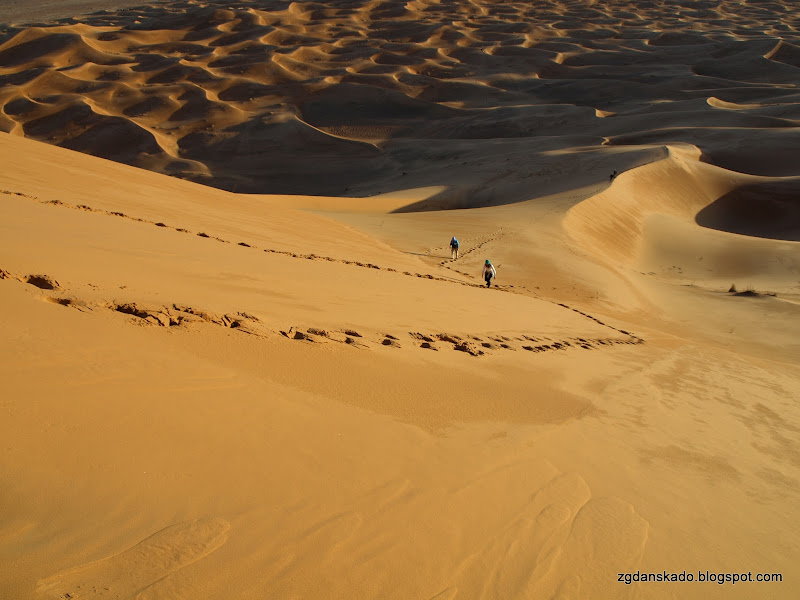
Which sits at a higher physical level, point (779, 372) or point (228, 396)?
point (228, 396)

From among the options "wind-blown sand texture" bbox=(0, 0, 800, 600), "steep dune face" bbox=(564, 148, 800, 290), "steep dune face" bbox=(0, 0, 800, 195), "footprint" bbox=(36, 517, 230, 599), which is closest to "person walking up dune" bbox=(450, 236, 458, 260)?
"wind-blown sand texture" bbox=(0, 0, 800, 600)

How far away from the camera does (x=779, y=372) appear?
28.8ft

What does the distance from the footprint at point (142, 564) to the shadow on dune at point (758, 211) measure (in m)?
24.0

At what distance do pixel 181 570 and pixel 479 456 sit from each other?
68.4 inches

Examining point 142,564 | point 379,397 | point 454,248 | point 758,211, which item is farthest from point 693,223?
point 142,564

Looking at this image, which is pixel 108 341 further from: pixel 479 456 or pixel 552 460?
pixel 552 460

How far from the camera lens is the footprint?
1.76 meters

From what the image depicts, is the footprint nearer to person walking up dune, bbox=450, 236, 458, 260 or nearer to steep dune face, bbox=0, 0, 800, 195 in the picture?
person walking up dune, bbox=450, 236, 458, 260

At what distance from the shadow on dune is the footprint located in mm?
23997

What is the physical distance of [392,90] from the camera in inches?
1795

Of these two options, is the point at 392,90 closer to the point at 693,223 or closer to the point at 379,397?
the point at 693,223

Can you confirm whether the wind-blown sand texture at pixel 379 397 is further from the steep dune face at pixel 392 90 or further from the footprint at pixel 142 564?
the steep dune face at pixel 392 90

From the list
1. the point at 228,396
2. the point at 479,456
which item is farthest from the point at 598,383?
the point at 228,396

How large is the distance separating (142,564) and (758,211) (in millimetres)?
26132
